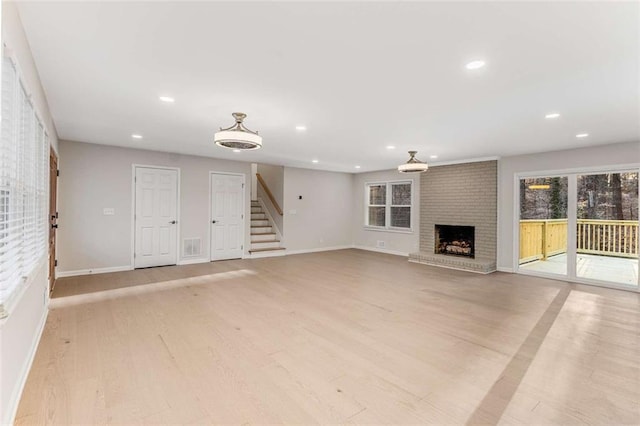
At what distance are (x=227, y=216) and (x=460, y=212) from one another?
562 cm

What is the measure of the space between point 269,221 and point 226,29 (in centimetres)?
736

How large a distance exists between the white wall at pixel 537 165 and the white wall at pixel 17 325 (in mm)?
7463

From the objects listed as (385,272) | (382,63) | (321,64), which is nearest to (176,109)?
(321,64)

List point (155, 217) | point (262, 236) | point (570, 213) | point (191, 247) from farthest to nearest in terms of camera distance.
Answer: point (262, 236) < point (191, 247) < point (155, 217) < point (570, 213)

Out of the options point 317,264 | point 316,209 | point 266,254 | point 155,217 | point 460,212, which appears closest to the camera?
point 155,217

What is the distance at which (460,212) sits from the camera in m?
7.30

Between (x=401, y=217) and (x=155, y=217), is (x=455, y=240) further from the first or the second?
(x=155, y=217)

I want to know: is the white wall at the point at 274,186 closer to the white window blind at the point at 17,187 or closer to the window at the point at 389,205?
the window at the point at 389,205

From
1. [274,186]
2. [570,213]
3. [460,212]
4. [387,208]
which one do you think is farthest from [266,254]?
[570,213]

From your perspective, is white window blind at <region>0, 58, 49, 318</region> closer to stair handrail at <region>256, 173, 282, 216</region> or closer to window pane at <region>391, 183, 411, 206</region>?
stair handrail at <region>256, 173, 282, 216</region>

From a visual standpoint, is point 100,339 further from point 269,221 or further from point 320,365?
point 269,221

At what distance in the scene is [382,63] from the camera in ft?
8.35

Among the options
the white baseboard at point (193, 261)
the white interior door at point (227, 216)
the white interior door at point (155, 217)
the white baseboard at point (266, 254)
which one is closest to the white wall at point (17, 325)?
the white interior door at point (155, 217)

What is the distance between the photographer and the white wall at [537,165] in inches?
206
